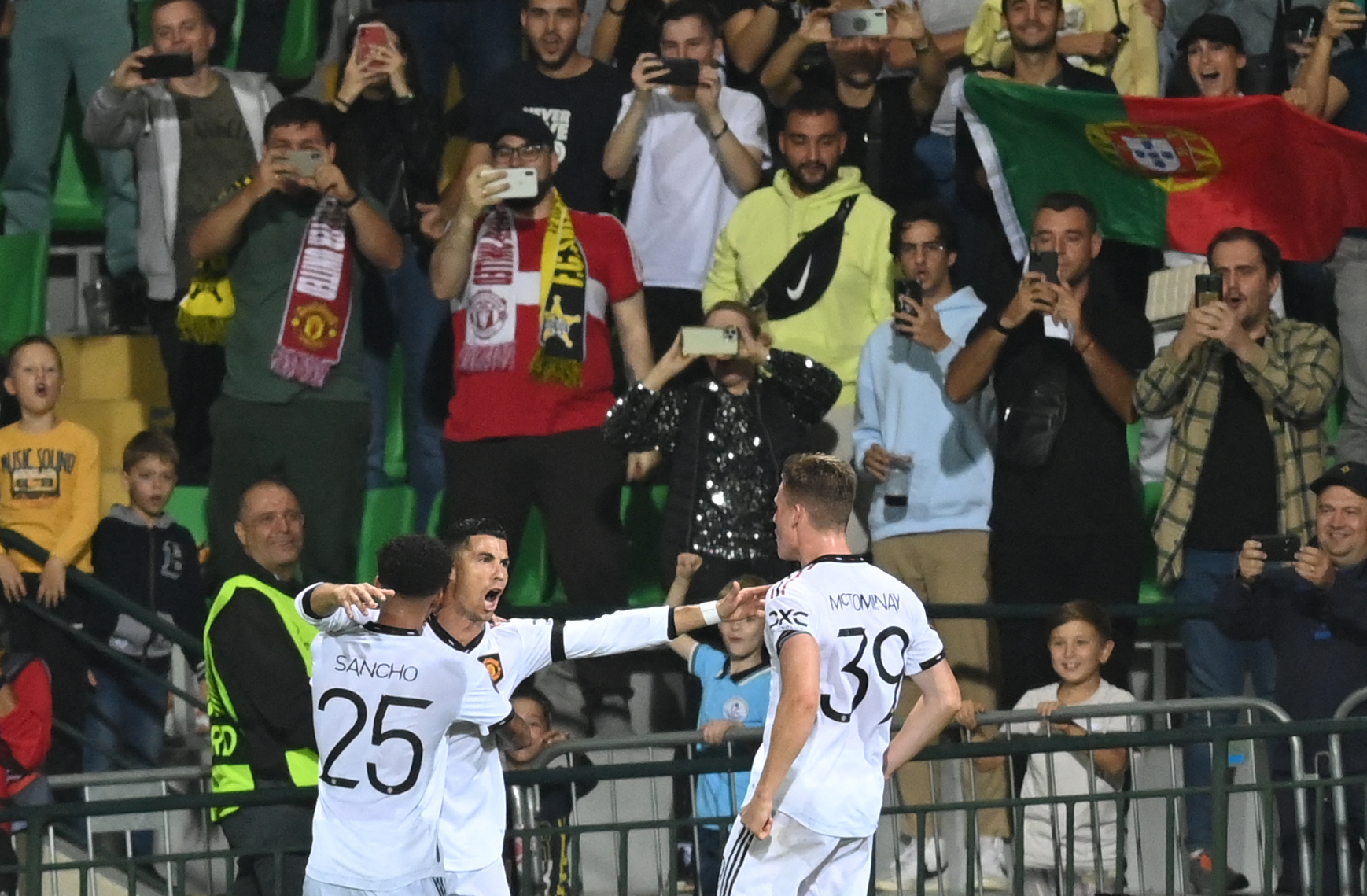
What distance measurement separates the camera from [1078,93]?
10.7 meters

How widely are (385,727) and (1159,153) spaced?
16.8 ft

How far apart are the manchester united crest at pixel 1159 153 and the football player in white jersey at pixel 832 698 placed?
4094mm

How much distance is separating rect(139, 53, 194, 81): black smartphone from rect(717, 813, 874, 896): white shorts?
18.1 feet

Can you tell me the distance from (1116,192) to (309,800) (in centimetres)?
511

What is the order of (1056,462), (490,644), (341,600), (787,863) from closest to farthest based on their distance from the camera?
(787,863), (341,600), (490,644), (1056,462)

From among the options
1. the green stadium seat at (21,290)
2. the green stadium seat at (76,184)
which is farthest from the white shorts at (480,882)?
the green stadium seat at (76,184)

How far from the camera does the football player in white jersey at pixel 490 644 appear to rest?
25.4 ft

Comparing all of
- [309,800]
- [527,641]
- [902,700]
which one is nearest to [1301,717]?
[902,700]

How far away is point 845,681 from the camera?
282 inches

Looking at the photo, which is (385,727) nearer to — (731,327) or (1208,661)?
(731,327)

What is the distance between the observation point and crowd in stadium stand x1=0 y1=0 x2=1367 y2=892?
973 cm

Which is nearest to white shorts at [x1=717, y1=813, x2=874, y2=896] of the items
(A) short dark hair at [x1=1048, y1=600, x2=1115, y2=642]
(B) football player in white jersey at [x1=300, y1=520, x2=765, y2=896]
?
(B) football player in white jersey at [x1=300, y1=520, x2=765, y2=896]

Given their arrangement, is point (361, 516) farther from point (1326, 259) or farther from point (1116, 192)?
point (1326, 259)

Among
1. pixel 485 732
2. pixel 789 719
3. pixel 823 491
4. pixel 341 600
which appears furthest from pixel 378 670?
pixel 823 491
